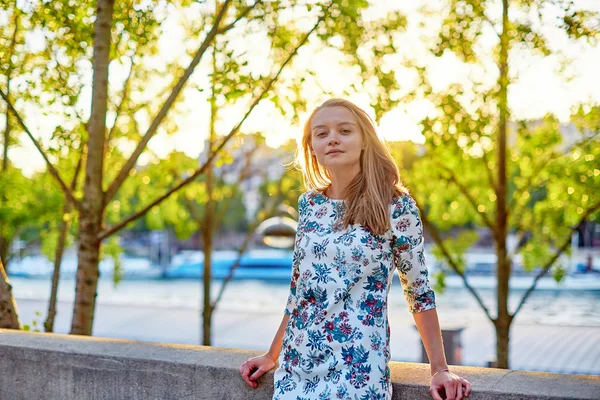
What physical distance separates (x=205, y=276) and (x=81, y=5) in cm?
648

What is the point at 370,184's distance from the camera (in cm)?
257

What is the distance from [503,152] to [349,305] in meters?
5.91

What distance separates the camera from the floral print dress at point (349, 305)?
7.97ft

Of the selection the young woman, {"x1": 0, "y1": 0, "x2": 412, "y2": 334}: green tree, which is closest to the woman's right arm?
the young woman

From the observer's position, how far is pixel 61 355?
3.46 metres

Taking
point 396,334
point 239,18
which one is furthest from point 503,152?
point 396,334

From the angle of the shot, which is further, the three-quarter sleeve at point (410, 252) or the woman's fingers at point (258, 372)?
the woman's fingers at point (258, 372)

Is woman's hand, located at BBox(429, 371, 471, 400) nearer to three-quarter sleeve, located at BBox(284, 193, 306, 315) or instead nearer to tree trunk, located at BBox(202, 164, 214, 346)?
three-quarter sleeve, located at BBox(284, 193, 306, 315)

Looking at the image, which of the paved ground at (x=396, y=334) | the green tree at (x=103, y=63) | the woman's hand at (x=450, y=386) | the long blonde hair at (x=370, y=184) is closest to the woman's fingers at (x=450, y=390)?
the woman's hand at (x=450, y=386)

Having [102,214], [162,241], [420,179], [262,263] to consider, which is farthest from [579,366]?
[162,241]

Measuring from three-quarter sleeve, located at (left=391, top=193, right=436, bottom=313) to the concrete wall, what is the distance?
349 millimetres

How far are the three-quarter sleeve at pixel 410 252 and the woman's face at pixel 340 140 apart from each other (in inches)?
9.4

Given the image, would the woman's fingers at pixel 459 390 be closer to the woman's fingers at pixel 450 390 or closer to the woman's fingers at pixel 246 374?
the woman's fingers at pixel 450 390

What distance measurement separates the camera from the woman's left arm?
2523 millimetres
